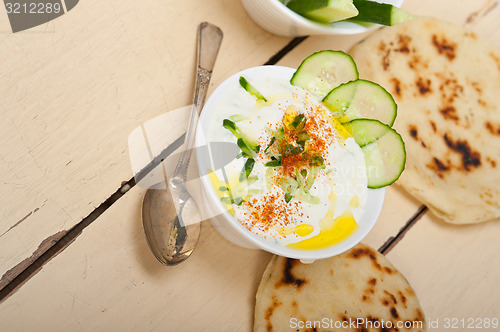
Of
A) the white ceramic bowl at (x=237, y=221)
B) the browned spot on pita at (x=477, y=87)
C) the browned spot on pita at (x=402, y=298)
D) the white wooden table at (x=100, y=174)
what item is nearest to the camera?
the white ceramic bowl at (x=237, y=221)

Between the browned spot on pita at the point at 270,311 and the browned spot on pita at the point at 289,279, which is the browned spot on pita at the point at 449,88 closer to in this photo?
the browned spot on pita at the point at 289,279

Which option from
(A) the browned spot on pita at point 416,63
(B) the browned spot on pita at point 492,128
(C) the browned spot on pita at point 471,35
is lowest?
(B) the browned spot on pita at point 492,128

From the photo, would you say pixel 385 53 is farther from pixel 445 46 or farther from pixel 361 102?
pixel 361 102

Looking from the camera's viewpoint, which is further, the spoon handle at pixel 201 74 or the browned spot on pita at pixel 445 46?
the browned spot on pita at pixel 445 46

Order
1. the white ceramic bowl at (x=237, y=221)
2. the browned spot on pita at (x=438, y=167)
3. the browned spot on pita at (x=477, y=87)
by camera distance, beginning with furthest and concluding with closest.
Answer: the browned spot on pita at (x=477, y=87) < the browned spot on pita at (x=438, y=167) < the white ceramic bowl at (x=237, y=221)

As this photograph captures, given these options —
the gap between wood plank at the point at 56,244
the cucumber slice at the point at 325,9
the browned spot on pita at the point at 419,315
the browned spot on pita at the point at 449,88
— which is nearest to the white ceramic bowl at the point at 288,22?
the cucumber slice at the point at 325,9

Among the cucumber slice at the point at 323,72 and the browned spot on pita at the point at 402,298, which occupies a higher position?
the cucumber slice at the point at 323,72

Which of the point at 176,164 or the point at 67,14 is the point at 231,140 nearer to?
the point at 176,164
